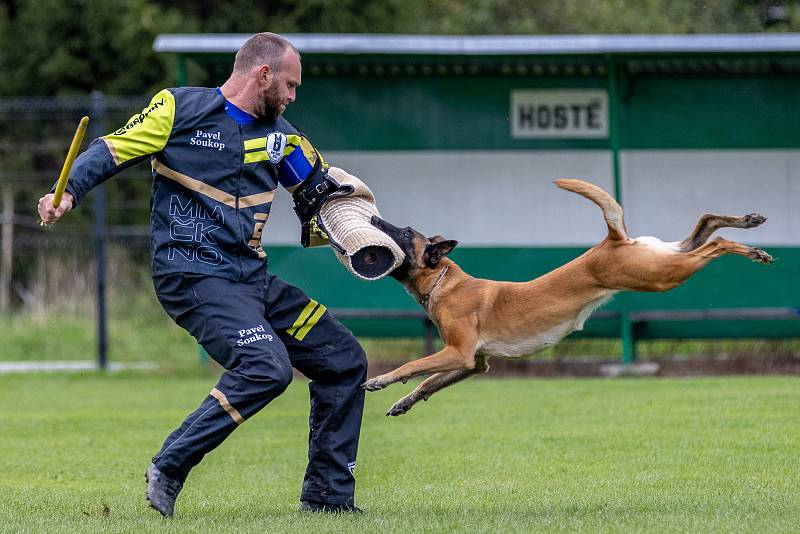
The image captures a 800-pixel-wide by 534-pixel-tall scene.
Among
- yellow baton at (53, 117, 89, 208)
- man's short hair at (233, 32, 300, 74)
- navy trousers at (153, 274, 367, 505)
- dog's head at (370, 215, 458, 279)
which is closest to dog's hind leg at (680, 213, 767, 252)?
dog's head at (370, 215, 458, 279)

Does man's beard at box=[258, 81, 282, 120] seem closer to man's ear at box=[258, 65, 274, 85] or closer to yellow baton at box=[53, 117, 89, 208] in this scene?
man's ear at box=[258, 65, 274, 85]

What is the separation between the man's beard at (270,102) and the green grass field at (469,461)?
5.53ft

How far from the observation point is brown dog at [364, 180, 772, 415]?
5.81m

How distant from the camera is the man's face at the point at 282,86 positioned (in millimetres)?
5230

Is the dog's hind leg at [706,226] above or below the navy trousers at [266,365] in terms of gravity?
above

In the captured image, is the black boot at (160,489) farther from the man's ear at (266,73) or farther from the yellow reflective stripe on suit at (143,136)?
the man's ear at (266,73)

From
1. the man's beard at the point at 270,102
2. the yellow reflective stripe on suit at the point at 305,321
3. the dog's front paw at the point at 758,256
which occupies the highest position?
the man's beard at the point at 270,102

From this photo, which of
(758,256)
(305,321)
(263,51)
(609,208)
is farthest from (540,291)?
(263,51)

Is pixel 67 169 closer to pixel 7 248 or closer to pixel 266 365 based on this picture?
pixel 266 365

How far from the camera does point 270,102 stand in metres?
5.29

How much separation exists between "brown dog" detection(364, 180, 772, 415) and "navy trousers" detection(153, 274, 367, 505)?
0.67 feet

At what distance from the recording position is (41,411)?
10.6m

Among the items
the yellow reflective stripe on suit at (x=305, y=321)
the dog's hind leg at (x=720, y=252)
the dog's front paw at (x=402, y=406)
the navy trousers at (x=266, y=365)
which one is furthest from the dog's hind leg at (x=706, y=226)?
the yellow reflective stripe on suit at (x=305, y=321)

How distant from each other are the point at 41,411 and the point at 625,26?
12.4m
